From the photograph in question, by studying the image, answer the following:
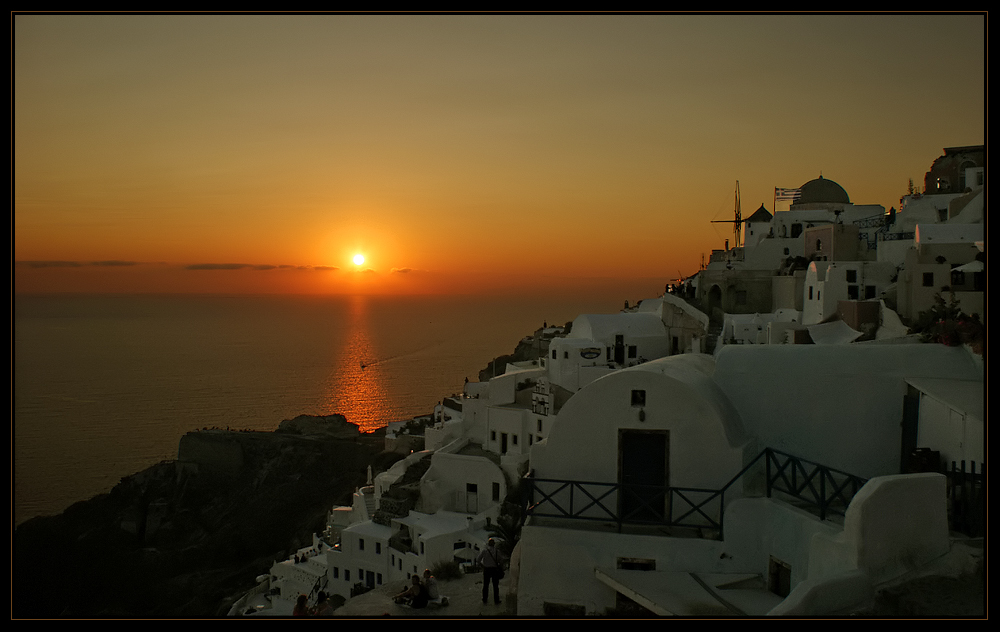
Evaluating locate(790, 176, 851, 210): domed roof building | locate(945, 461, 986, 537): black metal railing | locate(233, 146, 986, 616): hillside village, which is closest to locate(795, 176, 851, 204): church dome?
locate(790, 176, 851, 210): domed roof building

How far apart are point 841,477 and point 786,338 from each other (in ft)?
60.6

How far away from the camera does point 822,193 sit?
5059cm

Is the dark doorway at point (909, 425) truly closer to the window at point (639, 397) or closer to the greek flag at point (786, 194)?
the window at point (639, 397)

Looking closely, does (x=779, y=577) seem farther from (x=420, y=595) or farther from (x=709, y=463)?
(x=420, y=595)

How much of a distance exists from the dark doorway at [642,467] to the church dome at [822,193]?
45.5 meters

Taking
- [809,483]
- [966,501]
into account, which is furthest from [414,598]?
[966,501]

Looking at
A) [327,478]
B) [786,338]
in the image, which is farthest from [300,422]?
[786,338]

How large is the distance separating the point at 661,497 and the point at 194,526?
57.2 metres

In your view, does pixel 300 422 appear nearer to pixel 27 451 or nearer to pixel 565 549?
pixel 27 451

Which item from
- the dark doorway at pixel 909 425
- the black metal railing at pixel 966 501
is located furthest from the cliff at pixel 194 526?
the black metal railing at pixel 966 501

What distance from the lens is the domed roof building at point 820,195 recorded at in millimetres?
49969

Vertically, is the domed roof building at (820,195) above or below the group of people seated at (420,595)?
above

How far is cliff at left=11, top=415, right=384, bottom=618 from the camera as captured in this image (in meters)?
50.2

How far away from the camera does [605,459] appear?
10656 millimetres
